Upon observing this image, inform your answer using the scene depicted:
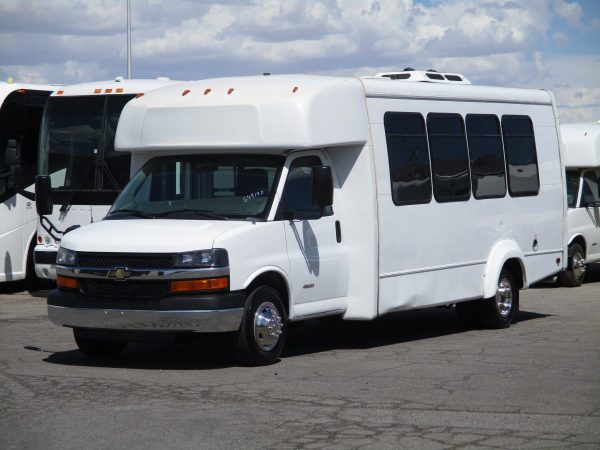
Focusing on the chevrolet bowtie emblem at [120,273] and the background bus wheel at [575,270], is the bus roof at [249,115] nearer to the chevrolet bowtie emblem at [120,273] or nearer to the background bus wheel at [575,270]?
the chevrolet bowtie emblem at [120,273]

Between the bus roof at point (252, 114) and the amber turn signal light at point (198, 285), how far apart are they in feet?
5.10

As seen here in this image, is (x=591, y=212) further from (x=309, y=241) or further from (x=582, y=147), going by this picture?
(x=309, y=241)

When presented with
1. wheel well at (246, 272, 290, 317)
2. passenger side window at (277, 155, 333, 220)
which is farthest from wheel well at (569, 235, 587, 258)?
wheel well at (246, 272, 290, 317)

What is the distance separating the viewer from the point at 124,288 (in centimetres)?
1128

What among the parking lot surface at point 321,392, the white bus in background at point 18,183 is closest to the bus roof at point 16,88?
the white bus in background at point 18,183

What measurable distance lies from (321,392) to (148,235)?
2.30m

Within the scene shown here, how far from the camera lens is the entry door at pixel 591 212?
22272mm

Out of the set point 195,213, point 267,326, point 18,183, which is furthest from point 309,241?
point 18,183

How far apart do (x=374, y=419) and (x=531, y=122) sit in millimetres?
8000

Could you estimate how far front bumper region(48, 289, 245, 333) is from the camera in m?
11.0

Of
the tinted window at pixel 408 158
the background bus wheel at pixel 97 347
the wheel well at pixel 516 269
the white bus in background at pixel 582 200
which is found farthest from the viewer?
the white bus in background at pixel 582 200

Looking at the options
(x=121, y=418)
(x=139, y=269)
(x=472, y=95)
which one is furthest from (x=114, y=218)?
(x=472, y=95)

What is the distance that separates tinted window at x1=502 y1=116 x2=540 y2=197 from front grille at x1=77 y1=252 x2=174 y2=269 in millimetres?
5664

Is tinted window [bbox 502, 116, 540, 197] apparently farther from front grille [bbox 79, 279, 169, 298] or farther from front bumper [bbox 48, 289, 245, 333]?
front grille [bbox 79, 279, 169, 298]
